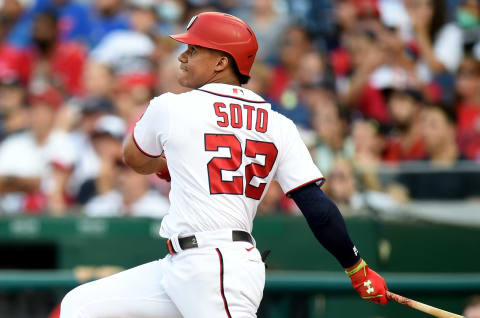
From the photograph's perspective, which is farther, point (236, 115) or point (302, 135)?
point (302, 135)

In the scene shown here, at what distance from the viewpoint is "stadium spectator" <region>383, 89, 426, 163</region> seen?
732 centimetres

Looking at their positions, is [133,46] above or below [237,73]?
below

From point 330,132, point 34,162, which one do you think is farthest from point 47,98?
point 330,132

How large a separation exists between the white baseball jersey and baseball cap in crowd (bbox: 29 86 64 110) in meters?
4.61

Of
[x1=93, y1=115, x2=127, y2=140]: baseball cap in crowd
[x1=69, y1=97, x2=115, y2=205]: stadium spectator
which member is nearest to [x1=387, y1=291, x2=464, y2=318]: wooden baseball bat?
[x1=69, y1=97, x2=115, y2=205]: stadium spectator

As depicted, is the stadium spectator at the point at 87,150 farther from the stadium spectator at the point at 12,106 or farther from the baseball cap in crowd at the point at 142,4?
the baseball cap in crowd at the point at 142,4

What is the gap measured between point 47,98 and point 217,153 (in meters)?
4.95

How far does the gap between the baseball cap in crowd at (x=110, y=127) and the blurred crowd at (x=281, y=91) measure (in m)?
0.01

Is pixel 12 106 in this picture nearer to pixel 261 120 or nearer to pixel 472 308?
pixel 472 308

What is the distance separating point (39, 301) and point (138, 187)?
1.51 metres

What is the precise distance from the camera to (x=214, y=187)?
3588 mm

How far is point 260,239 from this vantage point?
6648mm

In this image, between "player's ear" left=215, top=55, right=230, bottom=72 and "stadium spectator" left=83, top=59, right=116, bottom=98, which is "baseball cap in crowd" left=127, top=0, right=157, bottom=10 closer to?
"stadium spectator" left=83, top=59, right=116, bottom=98

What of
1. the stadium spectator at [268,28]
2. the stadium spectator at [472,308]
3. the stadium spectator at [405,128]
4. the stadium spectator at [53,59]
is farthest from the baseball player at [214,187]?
the stadium spectator at [53,59]
